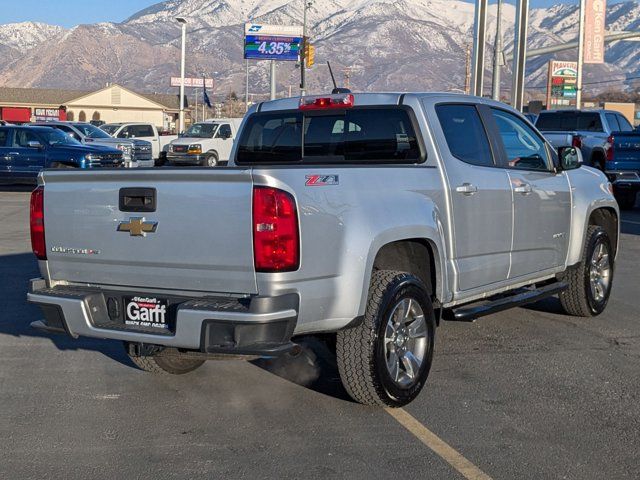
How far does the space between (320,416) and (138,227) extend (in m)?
1.59

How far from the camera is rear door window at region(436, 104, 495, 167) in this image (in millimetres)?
6723

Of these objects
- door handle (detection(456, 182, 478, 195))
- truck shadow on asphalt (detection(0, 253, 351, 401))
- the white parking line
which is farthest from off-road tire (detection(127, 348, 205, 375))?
door handle (detection(456, 182, 478, 195))

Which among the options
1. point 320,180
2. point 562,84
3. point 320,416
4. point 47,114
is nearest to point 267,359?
point 320,416

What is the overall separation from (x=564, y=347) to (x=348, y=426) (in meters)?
2.70

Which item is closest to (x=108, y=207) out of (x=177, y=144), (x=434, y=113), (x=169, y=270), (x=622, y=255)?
(x=169, y=270)

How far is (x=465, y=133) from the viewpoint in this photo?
22.8ft

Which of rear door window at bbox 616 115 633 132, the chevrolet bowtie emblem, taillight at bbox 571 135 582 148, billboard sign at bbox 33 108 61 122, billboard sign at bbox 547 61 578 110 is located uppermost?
billboard sign at bbox 547 61 578 110

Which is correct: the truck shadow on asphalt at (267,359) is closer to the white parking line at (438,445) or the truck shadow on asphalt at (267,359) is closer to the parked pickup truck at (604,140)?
the white parking line at (438,445)

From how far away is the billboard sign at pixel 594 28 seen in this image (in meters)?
51.5

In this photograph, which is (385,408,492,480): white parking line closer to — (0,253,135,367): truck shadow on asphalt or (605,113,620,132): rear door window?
(0,253,135,367): truck shadow on asphalt

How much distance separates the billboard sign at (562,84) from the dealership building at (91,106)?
35.8m

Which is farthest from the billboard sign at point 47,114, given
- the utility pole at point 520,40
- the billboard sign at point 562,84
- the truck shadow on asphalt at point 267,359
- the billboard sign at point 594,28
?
the truck shadow on asphalt at point 267,359

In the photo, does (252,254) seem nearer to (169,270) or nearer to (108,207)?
(169,270)

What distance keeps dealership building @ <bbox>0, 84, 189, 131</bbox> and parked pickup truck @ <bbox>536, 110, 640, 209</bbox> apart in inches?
2650
